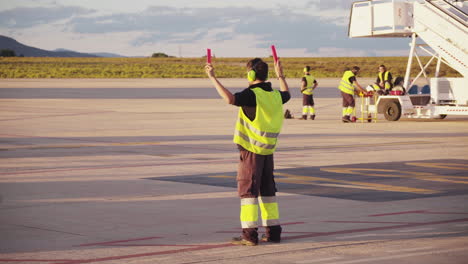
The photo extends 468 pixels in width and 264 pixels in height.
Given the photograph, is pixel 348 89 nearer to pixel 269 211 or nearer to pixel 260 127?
pixel 260 127

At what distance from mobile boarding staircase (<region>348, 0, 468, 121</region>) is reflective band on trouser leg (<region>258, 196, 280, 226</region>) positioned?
20.3m

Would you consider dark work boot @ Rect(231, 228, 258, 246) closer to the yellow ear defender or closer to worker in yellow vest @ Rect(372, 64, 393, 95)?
the yellow ear defender

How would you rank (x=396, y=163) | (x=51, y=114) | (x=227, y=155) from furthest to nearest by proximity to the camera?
(x=51, y=114)
(x=227, y=155)
(x=396, y=163)

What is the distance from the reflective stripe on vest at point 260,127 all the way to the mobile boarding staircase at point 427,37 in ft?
66.2

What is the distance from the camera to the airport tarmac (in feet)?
29.6

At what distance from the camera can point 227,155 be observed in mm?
19188

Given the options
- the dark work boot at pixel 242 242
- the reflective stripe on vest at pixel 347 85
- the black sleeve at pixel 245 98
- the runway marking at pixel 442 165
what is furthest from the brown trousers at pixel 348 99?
the dark work boot at pixel 242 242

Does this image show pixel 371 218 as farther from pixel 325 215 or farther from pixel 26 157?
pixel 26 157

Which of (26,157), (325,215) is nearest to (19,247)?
(325,215)

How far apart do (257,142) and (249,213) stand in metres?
0.78

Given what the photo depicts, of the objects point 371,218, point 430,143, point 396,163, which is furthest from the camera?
point 430,143

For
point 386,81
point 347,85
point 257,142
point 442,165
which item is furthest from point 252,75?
point 386,81

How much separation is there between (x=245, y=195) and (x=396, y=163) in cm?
868

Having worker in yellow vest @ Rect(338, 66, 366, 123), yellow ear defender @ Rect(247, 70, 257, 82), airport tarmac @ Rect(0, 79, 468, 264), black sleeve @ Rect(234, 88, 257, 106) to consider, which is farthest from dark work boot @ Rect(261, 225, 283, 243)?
worker in yellow vest @ Rect(338, 66, 366, 123)
